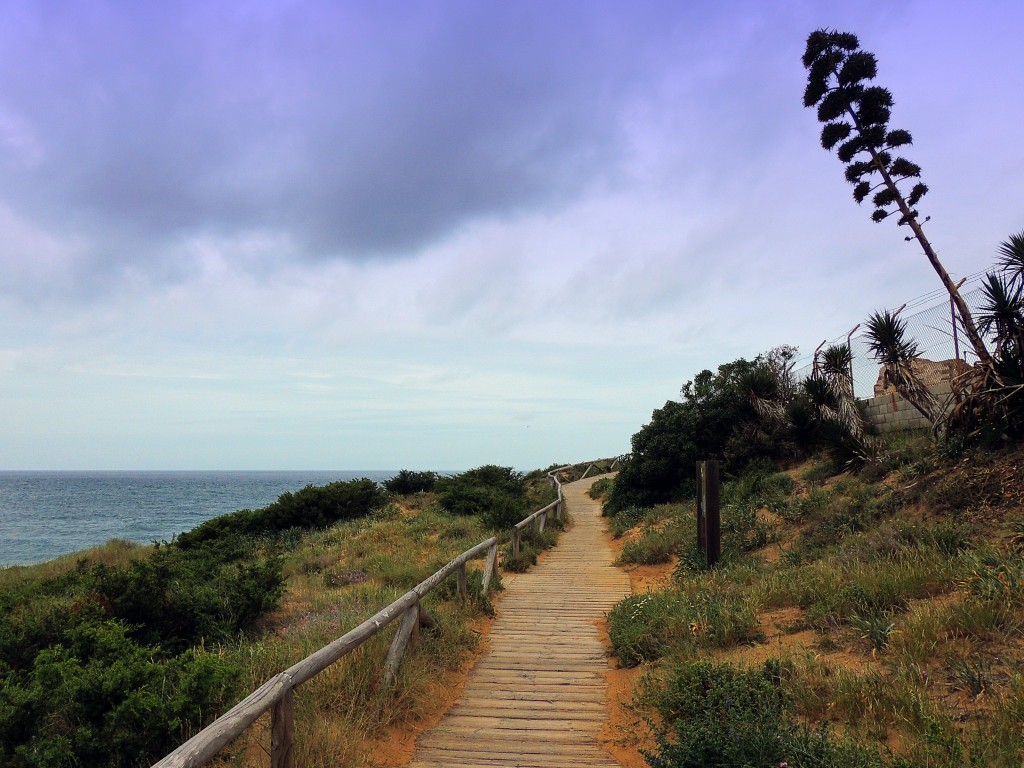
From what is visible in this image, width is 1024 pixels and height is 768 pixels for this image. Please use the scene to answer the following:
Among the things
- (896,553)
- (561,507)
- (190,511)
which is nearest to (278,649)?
(896,553)

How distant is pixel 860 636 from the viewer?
5395 millimetres

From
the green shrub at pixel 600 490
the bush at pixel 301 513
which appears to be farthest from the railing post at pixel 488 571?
the green shrub at pixel 600 490

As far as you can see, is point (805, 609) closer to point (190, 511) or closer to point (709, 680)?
point (709, 680)

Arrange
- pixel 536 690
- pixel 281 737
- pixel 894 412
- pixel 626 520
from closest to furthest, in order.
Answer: pixel 281 737 → pixel 536 690 → pixel 894 412 → pixel 626 520

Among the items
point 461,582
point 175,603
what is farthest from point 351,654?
point 175,603

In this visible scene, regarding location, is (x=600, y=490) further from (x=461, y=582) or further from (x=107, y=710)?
(x=107, y=710)

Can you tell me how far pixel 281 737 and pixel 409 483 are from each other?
26132 mm

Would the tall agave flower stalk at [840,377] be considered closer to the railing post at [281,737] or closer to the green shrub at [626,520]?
the green shrub at [626,520]

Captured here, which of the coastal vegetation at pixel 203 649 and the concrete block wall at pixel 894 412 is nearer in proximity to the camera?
the coastal vegetation at pixel 203 649

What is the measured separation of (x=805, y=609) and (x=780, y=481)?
341 inches

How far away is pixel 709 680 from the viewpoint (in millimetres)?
4871

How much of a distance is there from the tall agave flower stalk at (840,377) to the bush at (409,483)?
742 inches

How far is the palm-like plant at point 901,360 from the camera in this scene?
1245 centimetres

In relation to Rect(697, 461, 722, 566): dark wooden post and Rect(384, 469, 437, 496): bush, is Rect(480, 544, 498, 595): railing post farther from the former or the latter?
Rect(384, 469, 437, 496): bush
